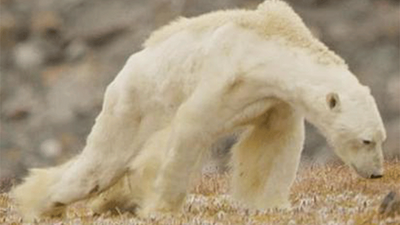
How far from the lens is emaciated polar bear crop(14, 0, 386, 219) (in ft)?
45.7

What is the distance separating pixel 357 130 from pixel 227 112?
1.28 metres

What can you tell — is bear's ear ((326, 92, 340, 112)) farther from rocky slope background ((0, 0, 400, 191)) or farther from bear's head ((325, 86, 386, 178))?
rocky slope background ((0, 0, 400, 191))

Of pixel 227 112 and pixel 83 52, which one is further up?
pixel 83 52

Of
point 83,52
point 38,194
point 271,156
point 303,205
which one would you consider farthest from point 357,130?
point 83,52

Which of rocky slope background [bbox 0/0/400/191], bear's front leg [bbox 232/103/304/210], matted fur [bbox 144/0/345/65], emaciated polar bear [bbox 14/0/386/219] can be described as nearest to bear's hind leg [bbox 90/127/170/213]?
emaciated polar bear [bbox 14/0/386/219]

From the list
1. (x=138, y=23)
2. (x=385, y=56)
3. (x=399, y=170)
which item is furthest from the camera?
(x=138, y=23)

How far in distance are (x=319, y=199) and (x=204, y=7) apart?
139ft

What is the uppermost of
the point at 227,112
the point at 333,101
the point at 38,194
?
the point at 38,194

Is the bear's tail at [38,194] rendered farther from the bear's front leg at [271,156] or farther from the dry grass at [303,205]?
the bear's front leg at [271,156]

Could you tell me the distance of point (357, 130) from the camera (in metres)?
13.6

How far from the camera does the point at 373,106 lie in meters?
13.6

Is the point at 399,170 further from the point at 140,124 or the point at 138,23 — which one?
the point at 138,23

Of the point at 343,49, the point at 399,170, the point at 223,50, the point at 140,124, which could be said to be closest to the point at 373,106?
the point at 223,50

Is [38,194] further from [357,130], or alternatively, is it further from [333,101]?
[357,130]
